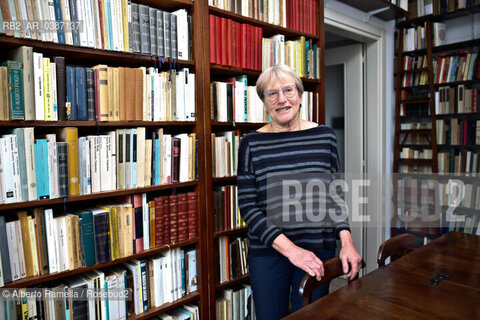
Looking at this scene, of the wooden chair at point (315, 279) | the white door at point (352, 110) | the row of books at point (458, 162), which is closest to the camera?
the wooden chair at point (315, 279)

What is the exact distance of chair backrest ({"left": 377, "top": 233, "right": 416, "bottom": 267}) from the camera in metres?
1.57

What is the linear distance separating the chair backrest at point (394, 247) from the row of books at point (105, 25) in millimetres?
1384

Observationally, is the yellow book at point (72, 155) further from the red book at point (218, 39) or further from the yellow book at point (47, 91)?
the red book at point (218, 39)

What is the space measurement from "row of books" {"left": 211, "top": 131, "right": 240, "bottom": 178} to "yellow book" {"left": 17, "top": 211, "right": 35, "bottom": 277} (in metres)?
0.97

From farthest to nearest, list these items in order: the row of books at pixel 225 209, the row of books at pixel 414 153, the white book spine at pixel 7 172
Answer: the row of books at pixel 414 153 → the row of books at pixel 225 209 → the white book spine at pixel 7 172

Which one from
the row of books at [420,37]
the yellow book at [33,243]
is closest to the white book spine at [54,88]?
the yellow book at [33,243]

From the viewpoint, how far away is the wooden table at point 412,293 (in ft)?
3.43

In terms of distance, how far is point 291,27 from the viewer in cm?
240

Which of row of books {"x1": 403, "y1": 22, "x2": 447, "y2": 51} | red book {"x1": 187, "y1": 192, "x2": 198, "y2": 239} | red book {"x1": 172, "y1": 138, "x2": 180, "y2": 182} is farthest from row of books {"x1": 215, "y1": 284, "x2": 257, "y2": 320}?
row of books {"x1": 403, "y1": 22, "x2": 447, "y2": 51}

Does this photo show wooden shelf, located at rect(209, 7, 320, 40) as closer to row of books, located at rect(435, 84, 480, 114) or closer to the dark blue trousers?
the dark blue trousers

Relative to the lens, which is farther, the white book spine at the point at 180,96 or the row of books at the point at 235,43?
the row of books at the point at 235,43

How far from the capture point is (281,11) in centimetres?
235

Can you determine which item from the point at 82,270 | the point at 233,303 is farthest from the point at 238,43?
the point at 233,303

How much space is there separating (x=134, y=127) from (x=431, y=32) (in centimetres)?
300
